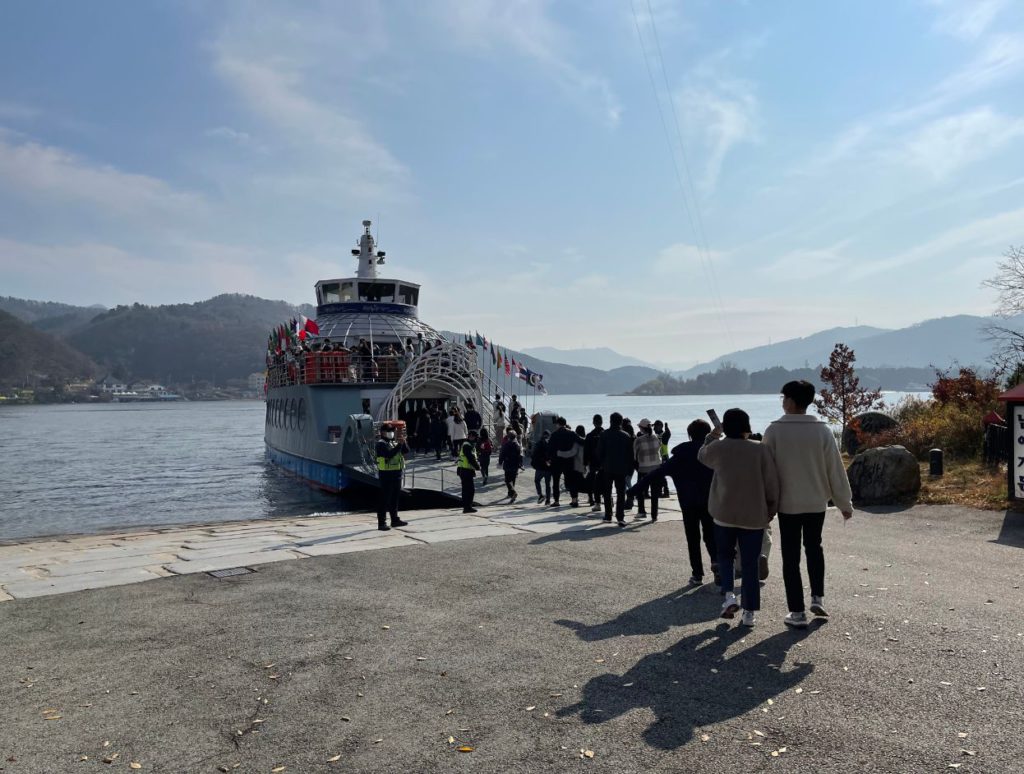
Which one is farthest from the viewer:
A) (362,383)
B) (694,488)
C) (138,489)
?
(138,489)

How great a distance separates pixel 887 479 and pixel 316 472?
70.4 feet

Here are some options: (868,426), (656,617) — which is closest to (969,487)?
(868,426)

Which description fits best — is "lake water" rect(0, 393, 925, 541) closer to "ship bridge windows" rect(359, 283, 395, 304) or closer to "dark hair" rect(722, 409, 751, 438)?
"ship bridge windows" rect(359, 283, 395, 304)

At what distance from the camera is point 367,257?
1501 inches

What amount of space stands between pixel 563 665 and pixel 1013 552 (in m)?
7.53

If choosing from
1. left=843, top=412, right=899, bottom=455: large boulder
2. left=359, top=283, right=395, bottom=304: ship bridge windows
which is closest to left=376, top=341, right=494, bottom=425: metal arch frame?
left=359, top=283, right=395, bottom=304: ship bridge windows

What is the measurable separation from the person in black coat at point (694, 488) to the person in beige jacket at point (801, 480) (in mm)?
1328

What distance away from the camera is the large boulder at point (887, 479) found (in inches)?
565

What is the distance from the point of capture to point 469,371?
93.2 feet

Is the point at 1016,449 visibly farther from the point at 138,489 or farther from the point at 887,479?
the point at 138,489

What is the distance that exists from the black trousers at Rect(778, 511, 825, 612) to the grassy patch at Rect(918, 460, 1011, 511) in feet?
27.5

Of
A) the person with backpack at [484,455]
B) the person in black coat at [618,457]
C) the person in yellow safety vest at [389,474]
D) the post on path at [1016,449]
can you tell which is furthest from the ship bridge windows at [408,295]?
the post on path at [1016,449]

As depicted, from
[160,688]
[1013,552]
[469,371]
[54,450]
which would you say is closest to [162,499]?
[469,371]

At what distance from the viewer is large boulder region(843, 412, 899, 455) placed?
21.9 m
